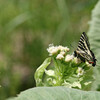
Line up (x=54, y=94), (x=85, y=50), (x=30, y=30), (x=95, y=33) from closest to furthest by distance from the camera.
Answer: (x=54, y=94)
(x=85, y=50)
(x=95, y=33)
(x=30, y=30)

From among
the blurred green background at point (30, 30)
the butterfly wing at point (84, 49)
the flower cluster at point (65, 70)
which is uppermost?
the blurred green background at point (30, 30)

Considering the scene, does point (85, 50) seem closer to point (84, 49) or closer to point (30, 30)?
point (84, 49)

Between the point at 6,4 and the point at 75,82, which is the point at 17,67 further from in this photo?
the point at 75,82

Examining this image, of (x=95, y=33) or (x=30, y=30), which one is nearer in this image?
(x=95, y=33)

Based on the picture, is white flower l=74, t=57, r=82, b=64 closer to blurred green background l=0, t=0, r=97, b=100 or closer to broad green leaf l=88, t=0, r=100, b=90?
broad green leaf l=88, t=0, r=100, b=90

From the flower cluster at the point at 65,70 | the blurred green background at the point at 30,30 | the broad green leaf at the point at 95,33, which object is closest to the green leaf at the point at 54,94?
the flower cluster at the point at 65,70

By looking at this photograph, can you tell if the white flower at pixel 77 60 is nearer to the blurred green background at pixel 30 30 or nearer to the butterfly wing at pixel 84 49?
the butterfly wing at pixel 84 49

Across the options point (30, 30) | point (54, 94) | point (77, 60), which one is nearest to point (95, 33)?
Result: point (77, 60)
